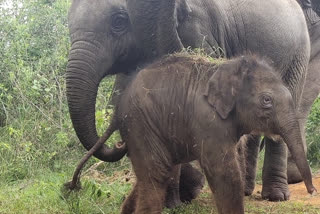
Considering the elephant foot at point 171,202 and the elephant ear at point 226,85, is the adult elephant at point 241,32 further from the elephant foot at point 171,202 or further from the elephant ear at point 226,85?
the elephant foot at point 171,202

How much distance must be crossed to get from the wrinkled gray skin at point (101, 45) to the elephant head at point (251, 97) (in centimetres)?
85

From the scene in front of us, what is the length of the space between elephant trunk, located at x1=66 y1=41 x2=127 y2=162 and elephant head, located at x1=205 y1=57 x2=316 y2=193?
0.91 m

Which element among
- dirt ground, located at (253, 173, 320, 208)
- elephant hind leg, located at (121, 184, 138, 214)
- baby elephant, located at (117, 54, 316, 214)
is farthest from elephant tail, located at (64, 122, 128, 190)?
dirt ground, located at (253, 173, 320, 208)

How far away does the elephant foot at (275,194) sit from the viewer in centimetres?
540

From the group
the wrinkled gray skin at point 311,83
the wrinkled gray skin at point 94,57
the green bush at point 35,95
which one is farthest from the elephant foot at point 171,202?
the wrinkled gray skin at point 311,83

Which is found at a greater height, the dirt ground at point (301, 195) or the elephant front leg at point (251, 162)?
the elephant front leg at point (251, 162)

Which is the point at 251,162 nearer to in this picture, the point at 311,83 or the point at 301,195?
the point at 301,195

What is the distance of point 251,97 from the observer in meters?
3.72

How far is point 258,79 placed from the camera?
3.71 meters

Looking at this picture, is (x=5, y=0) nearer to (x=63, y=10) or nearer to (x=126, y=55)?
(x=63, y=10)

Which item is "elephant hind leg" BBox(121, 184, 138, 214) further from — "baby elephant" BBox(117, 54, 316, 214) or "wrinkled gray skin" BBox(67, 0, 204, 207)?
"wrinkled gray skin" BBox(67, 0, 204, 207)

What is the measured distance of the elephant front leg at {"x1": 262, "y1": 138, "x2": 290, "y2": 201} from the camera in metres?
5.46

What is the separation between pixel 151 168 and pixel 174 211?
2.64 feet

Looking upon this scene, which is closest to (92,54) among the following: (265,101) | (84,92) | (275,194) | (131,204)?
(84,92)
